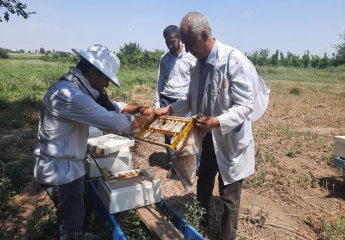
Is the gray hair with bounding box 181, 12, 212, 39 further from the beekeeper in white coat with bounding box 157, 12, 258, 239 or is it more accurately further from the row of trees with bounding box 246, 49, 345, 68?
the row of trees with bounding box 246, 49, 345, 68

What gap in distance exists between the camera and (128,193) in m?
3.34

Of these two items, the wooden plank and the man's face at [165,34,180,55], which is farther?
the man's face at [165,34,180,55]

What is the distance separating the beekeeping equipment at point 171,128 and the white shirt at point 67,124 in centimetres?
32

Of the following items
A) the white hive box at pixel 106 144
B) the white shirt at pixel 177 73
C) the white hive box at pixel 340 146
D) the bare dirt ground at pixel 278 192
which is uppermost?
the white shirt at pixel 177 73

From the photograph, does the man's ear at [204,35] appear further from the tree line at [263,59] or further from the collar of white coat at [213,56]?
the tree line at [263,59]

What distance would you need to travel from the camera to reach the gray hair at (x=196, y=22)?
279cm

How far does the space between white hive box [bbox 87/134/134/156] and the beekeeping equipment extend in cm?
71

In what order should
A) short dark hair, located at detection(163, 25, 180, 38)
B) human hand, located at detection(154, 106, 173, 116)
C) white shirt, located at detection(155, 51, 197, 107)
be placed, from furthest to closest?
1. white shirt, located at detection(155, 51, 197, 107)
2. short dark hair, located at detection(163, 25, 180, 38)
3. human hand, located at detection(154, 106, 173, 116)

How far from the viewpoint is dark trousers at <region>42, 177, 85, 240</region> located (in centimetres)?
279

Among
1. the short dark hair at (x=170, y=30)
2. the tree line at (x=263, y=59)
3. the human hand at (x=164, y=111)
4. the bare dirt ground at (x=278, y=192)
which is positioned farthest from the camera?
the tree line at (x=263, y=59)

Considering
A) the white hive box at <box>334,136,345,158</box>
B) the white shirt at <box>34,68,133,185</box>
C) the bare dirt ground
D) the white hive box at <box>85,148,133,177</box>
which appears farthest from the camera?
the white hive box at <box>334,136,345,158</box>

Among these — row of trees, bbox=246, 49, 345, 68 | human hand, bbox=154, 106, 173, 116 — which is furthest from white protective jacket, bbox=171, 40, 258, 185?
row of trees, bbox=246, 49, 345, 68

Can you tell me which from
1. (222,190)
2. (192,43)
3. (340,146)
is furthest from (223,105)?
(340,146)

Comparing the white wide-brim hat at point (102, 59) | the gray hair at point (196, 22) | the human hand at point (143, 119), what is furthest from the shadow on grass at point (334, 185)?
the white wide-brim hat at point (102, 59)
